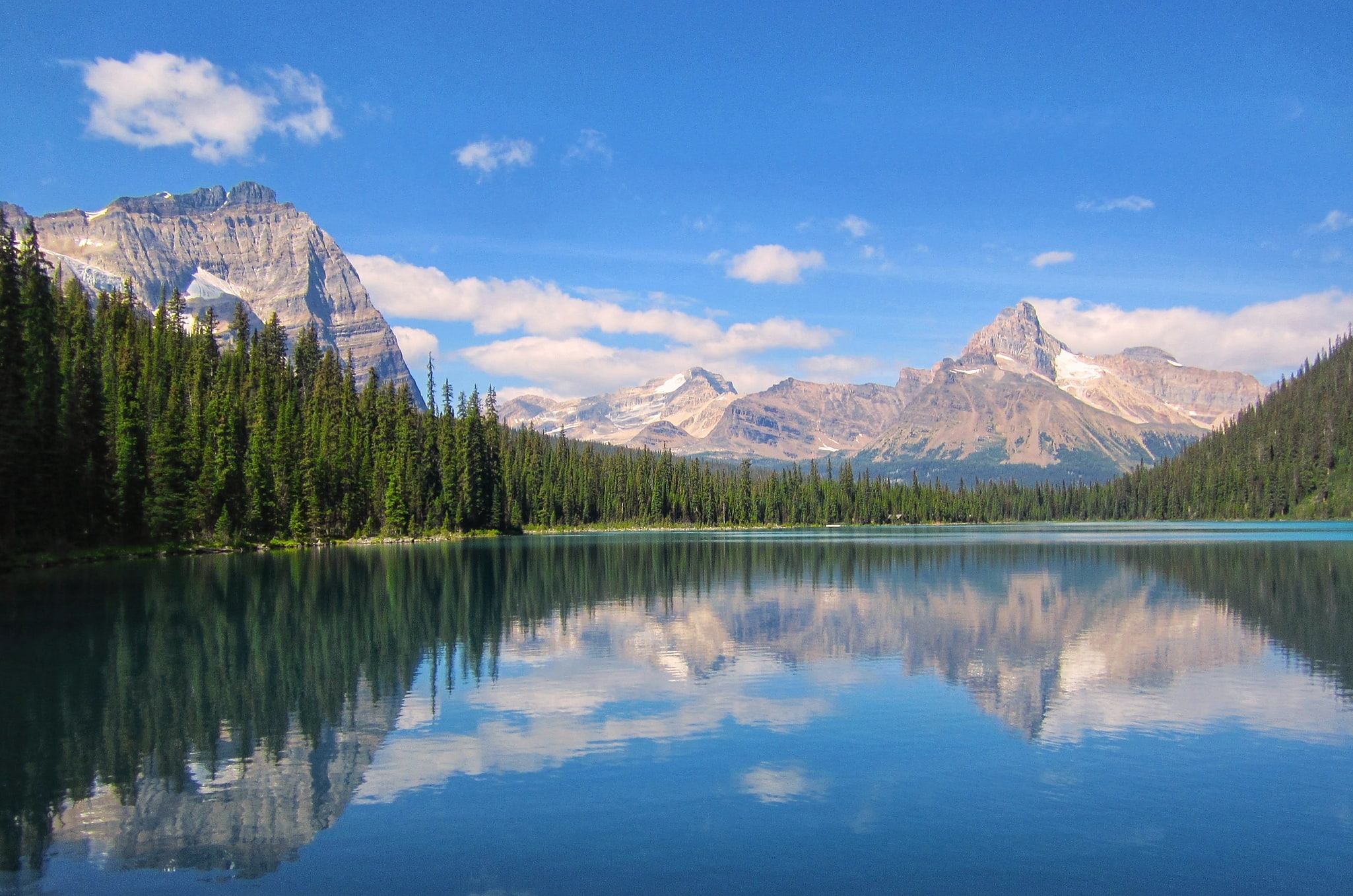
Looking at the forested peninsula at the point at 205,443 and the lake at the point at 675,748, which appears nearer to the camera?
the lake at the point at 675,748

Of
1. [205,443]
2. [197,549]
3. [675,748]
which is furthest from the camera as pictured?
[205,443]

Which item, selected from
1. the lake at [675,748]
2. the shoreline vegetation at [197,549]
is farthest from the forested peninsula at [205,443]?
the lake at [675,748]

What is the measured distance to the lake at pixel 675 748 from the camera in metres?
12.7

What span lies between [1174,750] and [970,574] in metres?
46.4

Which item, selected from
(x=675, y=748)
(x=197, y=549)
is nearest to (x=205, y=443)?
(x=197, y=549)

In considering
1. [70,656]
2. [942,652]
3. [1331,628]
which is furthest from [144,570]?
[1331,628]

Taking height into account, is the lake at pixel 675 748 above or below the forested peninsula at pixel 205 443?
below

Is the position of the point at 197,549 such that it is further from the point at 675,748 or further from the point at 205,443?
the point at 675,748

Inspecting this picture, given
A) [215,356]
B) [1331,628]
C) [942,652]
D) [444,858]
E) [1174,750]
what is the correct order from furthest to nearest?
[215,356], [1331,628], [942,652], [1174,750], [444,858]

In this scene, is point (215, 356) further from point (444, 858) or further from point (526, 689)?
point (444, 858)

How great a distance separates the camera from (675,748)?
18906mm

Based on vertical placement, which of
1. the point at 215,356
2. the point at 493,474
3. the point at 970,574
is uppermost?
the point at 215,356

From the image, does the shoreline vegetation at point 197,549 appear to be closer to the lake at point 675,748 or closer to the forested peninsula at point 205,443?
the forested peninsula at point 205,443

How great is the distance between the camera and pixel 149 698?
2316 centimetres
